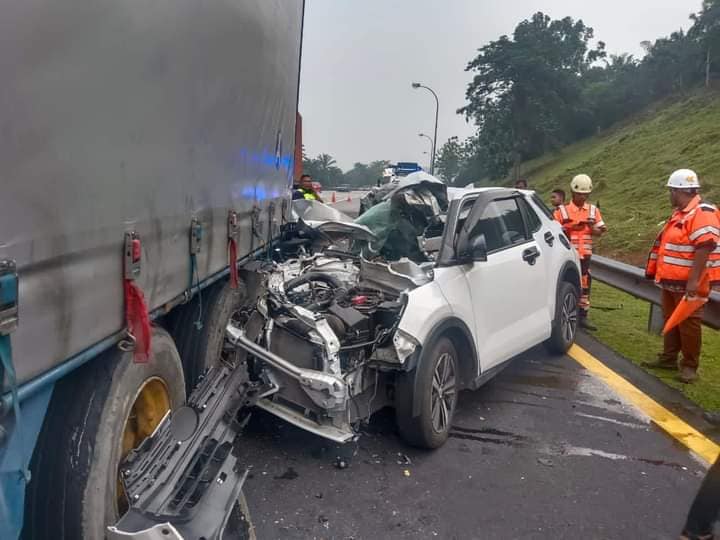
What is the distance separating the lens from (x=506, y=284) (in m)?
5.08

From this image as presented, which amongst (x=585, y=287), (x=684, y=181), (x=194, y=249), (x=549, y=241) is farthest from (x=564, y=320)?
(x=194, y=249)

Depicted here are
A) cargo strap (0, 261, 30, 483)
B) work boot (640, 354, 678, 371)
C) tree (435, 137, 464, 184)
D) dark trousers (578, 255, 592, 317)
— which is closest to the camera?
cargo strap (0, 261, 30, 483)

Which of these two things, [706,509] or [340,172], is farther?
[340,172]

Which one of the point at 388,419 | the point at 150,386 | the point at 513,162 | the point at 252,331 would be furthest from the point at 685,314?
the point at 513,162

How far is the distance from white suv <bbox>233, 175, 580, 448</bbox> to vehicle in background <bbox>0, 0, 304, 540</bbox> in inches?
22.0

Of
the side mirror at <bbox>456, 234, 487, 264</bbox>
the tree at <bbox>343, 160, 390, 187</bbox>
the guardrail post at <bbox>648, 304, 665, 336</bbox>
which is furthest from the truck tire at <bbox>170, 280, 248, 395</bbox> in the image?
the tree at <bbox>343, 160, 390, 187</bbox>

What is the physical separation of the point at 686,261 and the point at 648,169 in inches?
1007

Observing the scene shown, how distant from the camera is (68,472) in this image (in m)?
2.20

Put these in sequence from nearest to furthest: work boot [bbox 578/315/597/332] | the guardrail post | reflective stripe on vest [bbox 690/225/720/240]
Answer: reflective stripe on vest [bbox 690/225/720/240] → the guardrail post → work boot [bbox 578/315/597/332]

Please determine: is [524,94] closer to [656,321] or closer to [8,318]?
[656,321]

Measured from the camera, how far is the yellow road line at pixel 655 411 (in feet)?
14.2

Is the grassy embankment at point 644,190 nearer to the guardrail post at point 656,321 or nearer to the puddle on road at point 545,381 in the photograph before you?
the guardrail post at point 656,321

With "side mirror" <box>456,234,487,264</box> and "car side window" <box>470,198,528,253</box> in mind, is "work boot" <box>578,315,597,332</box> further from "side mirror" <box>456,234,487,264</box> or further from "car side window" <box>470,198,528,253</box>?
"side mirror" <box>456,234,487,264</box>

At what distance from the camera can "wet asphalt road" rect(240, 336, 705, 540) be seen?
336cm
